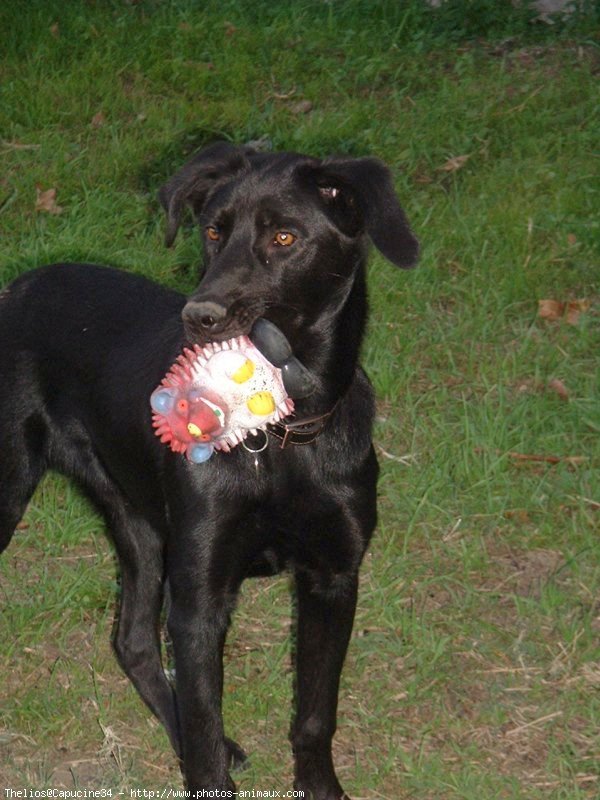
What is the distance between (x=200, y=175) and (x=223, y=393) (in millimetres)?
830

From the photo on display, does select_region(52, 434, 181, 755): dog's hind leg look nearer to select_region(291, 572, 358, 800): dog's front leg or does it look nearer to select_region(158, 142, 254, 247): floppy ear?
select_region(291, 572, 358, 800): dog's front leg

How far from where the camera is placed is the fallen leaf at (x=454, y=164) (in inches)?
270

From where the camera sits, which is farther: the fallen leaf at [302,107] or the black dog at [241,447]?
the fallen leaf at [302,107]

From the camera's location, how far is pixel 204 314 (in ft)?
9.80

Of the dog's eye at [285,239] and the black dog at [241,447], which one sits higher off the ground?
the dog's eye at [285,239]

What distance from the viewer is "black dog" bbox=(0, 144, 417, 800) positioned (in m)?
3.26

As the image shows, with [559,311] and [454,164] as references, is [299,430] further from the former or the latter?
[454,164]

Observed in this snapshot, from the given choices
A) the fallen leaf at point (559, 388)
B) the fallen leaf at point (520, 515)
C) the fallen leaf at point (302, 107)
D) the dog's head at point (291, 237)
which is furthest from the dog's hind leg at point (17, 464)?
the fallen leaf at point (302, 107)

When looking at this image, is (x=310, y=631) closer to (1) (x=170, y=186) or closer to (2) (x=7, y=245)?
(1) (x=170, y=186)

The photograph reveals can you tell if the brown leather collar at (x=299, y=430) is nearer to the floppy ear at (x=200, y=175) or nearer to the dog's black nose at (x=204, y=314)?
the dog's black nose at (x=204, y=314)

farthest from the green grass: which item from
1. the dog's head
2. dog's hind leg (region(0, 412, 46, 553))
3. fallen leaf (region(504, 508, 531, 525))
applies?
the dog's head

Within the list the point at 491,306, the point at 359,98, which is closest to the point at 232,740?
the point at 491,306

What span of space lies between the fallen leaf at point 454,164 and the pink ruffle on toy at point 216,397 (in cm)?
401

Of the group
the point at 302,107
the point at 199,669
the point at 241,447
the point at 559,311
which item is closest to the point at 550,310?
the point at 559,311
